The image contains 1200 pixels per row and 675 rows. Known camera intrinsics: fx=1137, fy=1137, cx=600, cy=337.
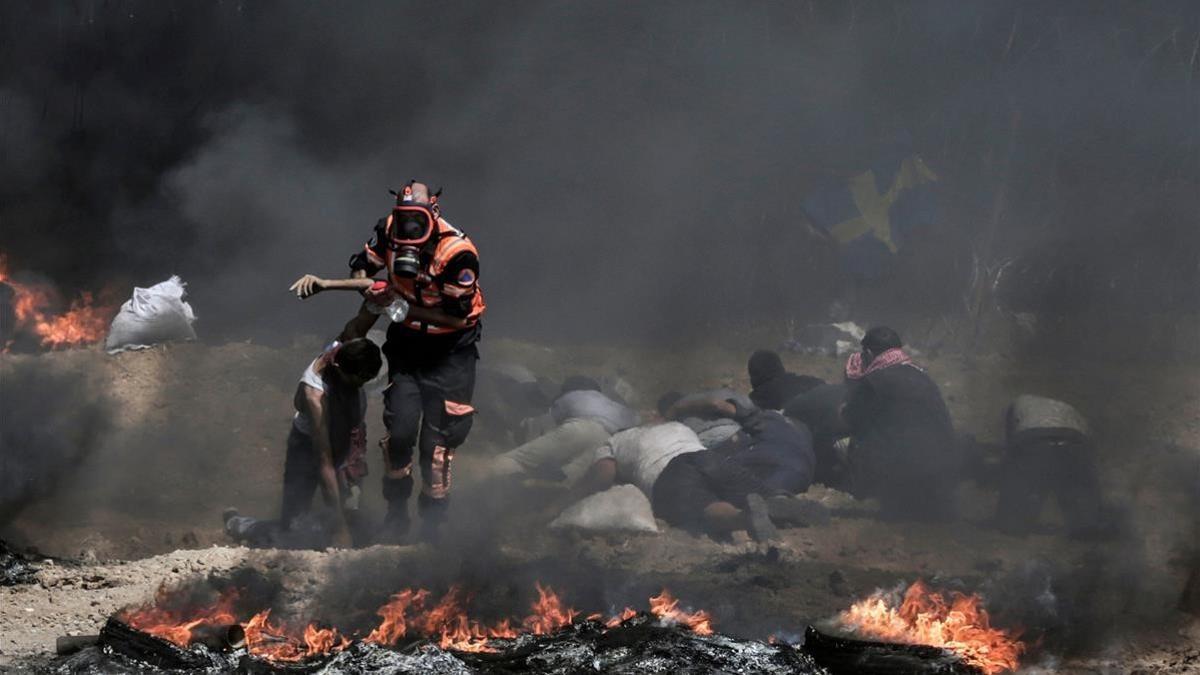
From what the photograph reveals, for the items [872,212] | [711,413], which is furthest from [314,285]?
[872,212]

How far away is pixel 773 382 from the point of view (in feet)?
28.6

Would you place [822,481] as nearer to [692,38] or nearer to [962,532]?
[962,532]

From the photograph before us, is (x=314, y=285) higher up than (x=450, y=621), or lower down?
higher up

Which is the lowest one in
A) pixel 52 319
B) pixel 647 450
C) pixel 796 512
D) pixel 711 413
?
pixel 796 512

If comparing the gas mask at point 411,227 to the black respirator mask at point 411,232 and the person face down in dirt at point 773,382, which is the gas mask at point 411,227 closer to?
the black respirator mask at point 411,232

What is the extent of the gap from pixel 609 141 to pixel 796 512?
21.2 ft

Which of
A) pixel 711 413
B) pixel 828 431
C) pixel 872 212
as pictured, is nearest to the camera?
pixel 828 431

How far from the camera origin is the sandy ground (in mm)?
4938

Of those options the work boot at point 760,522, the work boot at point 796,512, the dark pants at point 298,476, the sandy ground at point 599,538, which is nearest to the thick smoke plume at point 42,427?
the sandy ground at point 599,538

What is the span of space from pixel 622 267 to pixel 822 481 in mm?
5142

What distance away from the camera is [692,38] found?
1231 cm

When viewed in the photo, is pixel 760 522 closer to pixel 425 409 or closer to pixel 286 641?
pixel 425 409

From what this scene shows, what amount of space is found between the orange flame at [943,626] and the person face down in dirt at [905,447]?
2.52m

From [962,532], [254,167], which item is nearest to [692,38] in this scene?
[254,167]
